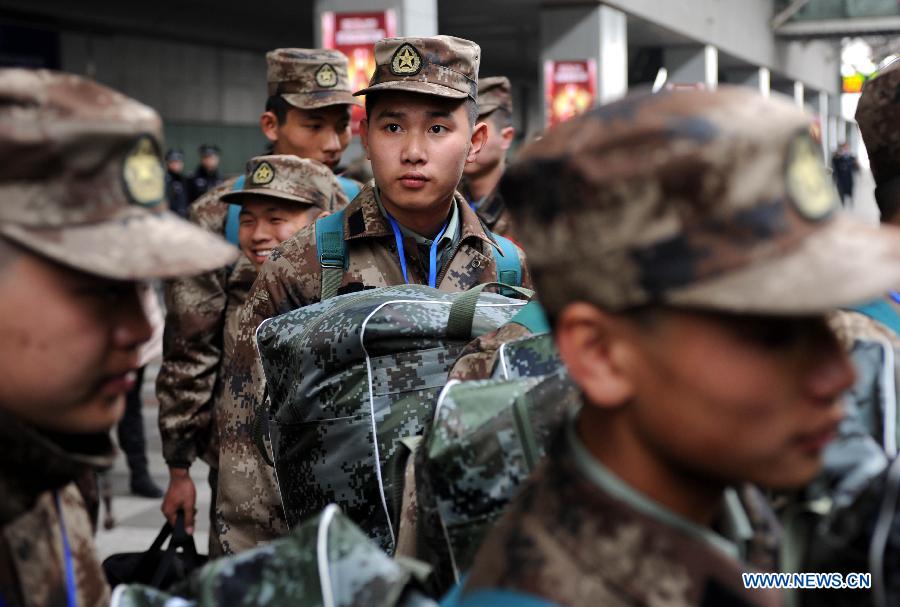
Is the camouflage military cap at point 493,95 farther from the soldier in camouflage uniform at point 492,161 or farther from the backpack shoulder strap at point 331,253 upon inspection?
the backpack shoulder strap at point 331,253

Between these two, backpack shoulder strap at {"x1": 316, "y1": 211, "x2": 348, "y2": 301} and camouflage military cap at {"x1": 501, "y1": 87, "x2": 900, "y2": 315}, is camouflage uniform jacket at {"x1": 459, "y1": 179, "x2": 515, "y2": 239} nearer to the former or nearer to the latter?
backpack shoulder strap at {"x1": 316, "y1": 211, "x2": 348, "y2": 301}

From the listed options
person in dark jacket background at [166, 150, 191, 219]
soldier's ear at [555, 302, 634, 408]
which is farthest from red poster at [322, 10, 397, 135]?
soldier's ear at [555, 302, 634, 408]

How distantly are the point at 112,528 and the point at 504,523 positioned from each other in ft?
18.2

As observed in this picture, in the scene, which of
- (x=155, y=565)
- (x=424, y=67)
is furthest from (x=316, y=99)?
(x=155, y=565)

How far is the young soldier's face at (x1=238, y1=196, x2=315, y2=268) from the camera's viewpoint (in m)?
4.46

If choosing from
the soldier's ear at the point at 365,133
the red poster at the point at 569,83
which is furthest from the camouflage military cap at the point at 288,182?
the red poster at the point at 569,83

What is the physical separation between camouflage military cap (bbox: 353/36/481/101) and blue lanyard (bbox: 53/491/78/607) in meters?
2.17

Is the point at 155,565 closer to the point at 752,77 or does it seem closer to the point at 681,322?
the point at 681,322

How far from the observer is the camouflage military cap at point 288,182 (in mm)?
4457

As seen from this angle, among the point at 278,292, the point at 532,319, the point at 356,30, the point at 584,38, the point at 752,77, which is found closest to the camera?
the point at 532,319

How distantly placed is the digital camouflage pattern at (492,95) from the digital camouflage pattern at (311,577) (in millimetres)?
5355

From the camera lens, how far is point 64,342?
4.96ft

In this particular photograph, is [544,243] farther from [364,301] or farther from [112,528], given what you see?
[112,528]

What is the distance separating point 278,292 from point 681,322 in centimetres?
226
